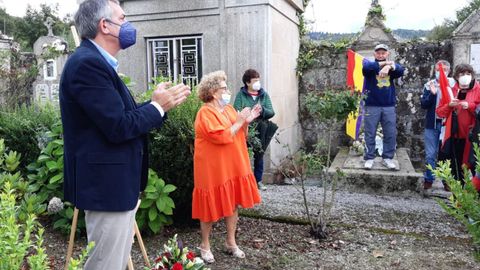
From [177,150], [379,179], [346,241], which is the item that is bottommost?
[346,241]

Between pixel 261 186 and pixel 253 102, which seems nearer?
pixel 253 102

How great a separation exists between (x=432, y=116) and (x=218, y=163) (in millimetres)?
3867

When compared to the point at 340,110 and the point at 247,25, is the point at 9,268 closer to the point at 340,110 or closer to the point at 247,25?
the point at 340,110

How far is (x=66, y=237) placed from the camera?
421cm

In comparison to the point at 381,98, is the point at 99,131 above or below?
below

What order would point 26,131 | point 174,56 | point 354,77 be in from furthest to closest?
point 354,77 → point 174,56 → point 26,131

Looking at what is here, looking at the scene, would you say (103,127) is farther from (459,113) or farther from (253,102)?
(459,113)

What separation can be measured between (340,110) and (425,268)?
1.59m

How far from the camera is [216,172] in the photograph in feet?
11.8

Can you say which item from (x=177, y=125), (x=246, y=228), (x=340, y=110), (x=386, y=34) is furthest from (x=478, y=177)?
(x=386, y=34)

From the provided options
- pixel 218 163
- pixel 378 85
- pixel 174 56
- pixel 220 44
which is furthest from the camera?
pixel 174 56

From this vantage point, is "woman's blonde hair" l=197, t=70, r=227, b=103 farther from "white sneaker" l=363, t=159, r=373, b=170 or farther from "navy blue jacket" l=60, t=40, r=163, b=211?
"white sneaker" l=363, t=159, r=373, b=170

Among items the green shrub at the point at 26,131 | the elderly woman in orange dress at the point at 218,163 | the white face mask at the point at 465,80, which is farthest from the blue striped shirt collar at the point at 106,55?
the white face mask at the point at 465,80

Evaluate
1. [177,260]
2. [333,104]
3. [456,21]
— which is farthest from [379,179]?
[456,21]
